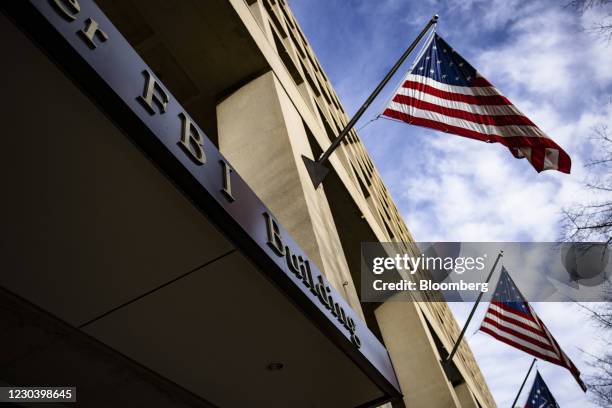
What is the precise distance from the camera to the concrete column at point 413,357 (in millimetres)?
→ 11836

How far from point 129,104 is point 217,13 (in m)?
5.65

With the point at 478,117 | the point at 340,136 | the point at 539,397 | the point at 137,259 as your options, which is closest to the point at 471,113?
the point at 478,117

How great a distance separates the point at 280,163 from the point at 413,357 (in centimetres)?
831

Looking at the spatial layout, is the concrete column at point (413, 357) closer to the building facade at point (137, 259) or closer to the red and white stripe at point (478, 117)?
the red and white stripe at point (478, 117)

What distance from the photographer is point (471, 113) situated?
717 cm

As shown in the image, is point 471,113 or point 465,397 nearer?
point 471,113

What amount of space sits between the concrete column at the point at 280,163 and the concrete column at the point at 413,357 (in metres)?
6.61

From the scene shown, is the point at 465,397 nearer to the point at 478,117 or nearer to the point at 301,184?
the point at 478,117

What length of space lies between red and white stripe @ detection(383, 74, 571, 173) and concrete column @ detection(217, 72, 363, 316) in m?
1.71

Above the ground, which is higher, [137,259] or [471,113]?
[471,113]

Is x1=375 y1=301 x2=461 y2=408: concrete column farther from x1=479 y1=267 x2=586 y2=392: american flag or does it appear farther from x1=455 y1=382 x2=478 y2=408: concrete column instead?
x1=455 y1=382 x2=478 y2=408: concrete column

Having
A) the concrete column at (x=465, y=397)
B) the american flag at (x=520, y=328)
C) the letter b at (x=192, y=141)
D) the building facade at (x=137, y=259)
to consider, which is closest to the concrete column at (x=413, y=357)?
the american flag at (x=520, y=328)

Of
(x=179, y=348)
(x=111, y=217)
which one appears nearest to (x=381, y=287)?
(x=179, y=348)

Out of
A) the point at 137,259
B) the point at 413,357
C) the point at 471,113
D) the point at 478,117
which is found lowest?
the point at 137,259
